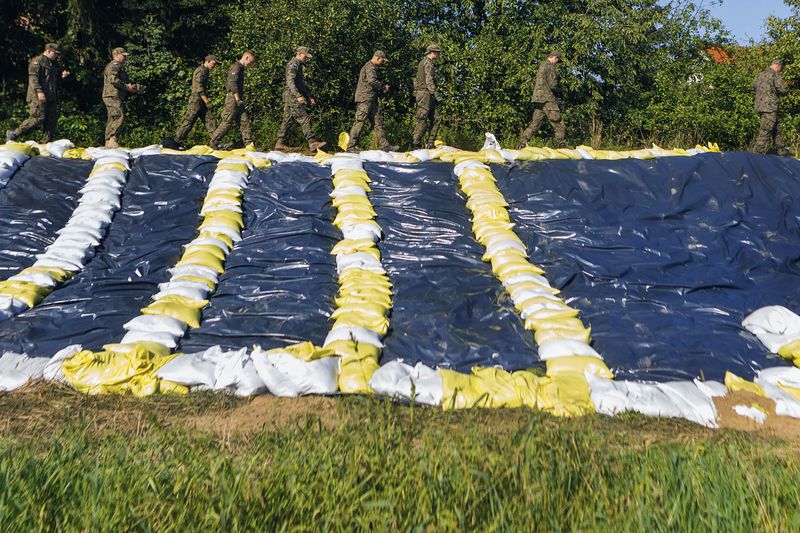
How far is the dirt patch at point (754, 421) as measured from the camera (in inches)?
178

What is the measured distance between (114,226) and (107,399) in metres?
3.01

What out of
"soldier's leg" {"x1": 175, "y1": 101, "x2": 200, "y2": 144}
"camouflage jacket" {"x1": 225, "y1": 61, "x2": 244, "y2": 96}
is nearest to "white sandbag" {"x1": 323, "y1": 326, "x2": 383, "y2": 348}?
"camouflage jacket" {"x1": 225, "y1": 61, "x2": 244, "y2": 96}

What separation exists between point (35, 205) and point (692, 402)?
616 centimetres

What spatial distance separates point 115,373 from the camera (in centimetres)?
485

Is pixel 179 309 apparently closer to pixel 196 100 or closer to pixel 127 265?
pixel 127 265

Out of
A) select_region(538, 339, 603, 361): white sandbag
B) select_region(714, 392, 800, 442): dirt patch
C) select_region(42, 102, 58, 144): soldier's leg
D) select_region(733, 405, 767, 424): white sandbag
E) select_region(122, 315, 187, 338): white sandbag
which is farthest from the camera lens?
select_region(42, 102, 58, 144): soldier's leg

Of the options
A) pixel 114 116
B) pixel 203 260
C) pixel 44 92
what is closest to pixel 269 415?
pixel 203 260

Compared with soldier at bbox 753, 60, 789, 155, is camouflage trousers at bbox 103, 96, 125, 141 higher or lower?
lower

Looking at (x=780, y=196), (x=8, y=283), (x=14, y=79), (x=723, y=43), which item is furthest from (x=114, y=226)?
(x=723, y=43)

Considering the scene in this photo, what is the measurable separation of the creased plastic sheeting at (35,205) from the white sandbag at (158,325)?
1.76 metres

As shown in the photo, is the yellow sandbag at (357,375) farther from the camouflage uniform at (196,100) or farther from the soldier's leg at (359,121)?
the camouflage uniform at (196,100)

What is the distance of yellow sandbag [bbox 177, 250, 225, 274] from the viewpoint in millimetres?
6504

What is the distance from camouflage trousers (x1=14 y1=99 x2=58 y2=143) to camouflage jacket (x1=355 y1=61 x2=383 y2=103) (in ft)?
13.4

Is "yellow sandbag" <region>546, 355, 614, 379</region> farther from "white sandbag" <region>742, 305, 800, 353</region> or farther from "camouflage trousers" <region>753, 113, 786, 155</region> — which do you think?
"camouflage trousers" <region>753, 113, 786, 155</region>
